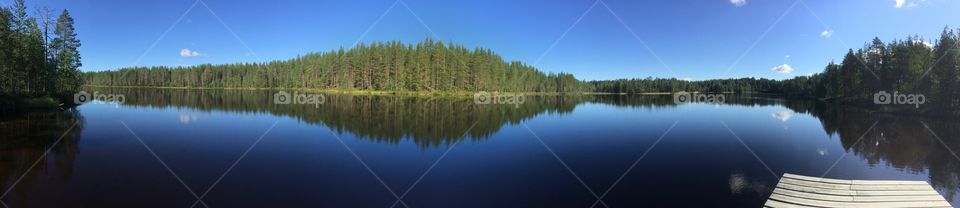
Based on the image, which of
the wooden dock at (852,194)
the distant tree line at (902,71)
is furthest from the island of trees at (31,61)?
the distant tree line at (902,71)

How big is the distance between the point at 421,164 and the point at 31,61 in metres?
42.9

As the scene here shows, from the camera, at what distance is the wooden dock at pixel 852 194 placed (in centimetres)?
1099

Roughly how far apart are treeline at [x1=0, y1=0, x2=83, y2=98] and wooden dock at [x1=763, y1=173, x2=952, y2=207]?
4930cm

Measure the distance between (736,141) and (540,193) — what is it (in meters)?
16.3

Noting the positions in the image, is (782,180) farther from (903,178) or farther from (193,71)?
(193,71)

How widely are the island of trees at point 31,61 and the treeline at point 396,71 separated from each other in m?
54.7

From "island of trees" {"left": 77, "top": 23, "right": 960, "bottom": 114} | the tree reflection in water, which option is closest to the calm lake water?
the tree reflection in water

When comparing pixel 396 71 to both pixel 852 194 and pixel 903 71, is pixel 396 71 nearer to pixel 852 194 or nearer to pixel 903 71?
pixel 903 71

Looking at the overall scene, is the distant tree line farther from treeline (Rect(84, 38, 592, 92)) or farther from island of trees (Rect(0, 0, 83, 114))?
island of trees (Rect(0, 0, 83, 114))

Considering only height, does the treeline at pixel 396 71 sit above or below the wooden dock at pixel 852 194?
above

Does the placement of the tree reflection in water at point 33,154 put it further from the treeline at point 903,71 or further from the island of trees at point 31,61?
the treeline at point 903,71

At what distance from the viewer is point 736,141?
75.6 feet

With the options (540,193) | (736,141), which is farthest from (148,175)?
(736,141)

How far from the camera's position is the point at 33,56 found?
38.1 meters
